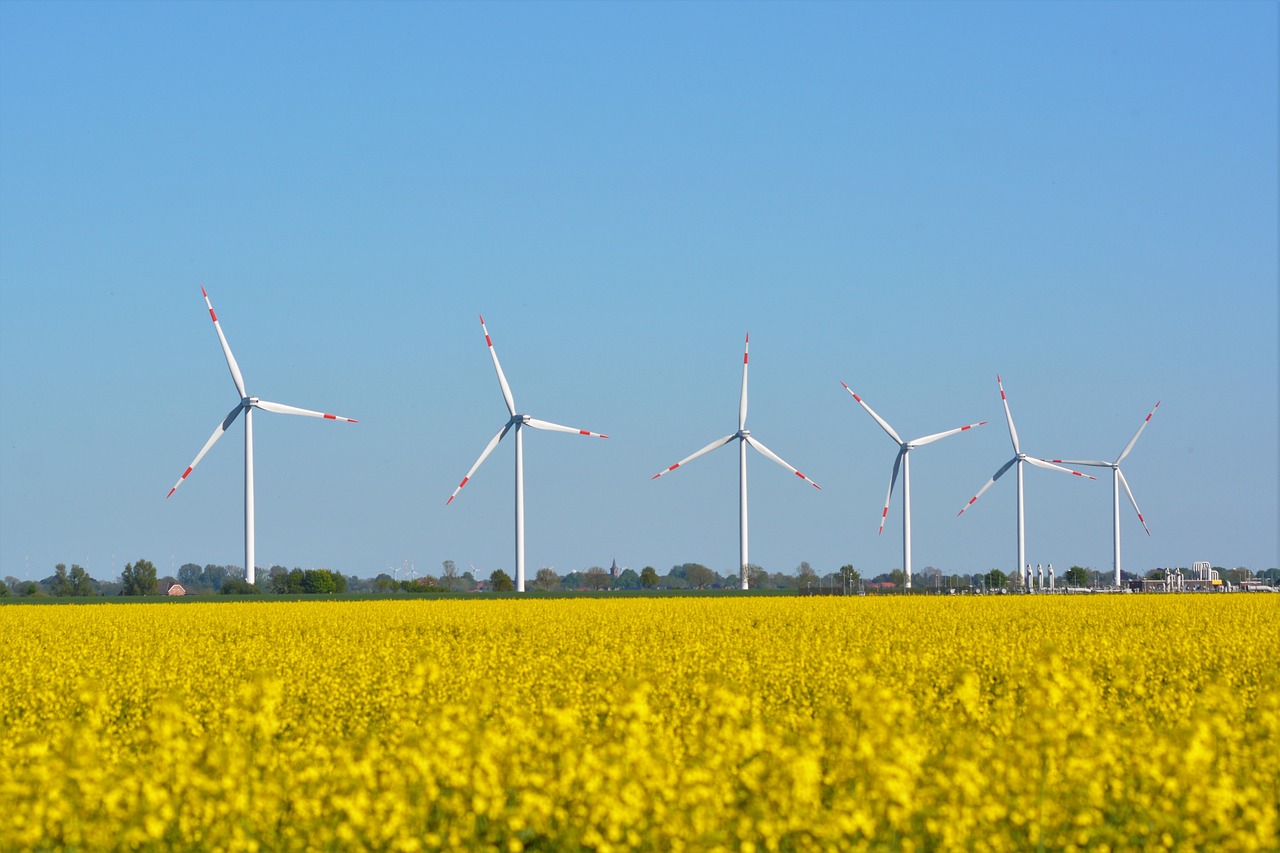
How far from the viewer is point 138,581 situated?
11669 cm

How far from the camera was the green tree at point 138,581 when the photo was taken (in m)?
115

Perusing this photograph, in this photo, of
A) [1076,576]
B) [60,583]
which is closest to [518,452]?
[60,583]

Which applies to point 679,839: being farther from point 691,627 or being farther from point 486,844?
point 691,627

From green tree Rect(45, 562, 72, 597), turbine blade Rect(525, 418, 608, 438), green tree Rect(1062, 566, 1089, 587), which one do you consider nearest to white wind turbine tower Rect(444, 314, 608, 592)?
turbine blade Rect(525, 418, 608, 438)

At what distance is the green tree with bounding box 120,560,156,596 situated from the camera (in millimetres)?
114812

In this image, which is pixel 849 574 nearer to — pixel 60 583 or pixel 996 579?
pixel 996 579

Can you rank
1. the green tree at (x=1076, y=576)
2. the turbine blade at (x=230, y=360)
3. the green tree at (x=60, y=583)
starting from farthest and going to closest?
1. the green tree at (x=1076, y=576)
2. the green tree at (x=60, y=583)
3. the turbine blade at (x=230, y=360)

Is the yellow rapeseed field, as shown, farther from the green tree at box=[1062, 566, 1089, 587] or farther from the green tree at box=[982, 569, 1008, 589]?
the green tree at box=[1062, 566, 1089, 587]

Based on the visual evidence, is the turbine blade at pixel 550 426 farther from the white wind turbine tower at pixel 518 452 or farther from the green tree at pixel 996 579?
the green tree at pixel 996 579

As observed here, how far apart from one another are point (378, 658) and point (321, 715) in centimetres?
894

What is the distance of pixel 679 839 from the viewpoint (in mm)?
10617

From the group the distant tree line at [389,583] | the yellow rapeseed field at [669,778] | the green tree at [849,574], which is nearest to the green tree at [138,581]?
the distant tree line at [389,583]

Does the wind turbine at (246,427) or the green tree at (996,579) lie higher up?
the wind turbine at (246,427)

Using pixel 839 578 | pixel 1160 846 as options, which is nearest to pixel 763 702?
pixel 1160 846
